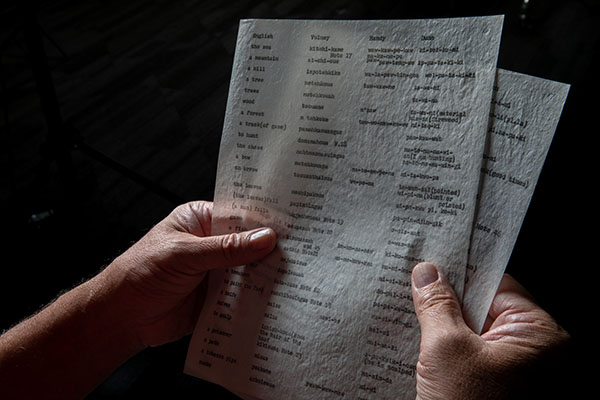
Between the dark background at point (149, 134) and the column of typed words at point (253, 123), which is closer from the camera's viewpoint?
the column of typed words at point (253, 123)

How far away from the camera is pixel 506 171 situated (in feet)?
1.56

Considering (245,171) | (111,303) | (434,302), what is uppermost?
(245,171)

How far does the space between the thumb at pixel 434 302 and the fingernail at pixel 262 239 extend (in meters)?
0.19

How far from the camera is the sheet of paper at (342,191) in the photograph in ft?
1.60

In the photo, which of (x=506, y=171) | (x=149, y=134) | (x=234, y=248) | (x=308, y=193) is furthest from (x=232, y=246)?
(x=149, y=134)

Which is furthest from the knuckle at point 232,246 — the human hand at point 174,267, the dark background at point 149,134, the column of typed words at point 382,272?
the dark background at point 149,134

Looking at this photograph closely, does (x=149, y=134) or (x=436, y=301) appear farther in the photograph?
(x=149, y=134)

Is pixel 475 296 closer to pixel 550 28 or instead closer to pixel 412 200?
pixel 412 200

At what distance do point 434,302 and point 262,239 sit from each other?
0.73 feet

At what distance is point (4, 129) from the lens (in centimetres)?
180

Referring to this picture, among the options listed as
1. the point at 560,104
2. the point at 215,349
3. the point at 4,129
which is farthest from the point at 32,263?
the point at 560,104

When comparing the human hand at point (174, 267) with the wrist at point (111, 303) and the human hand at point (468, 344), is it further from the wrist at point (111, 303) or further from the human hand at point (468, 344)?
the human hand at point (468, 344)

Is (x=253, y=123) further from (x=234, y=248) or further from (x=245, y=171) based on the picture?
(x=234, y=248)

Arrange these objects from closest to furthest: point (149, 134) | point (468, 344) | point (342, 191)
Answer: point (468, 344), point (342, 191), point (149, 134)
